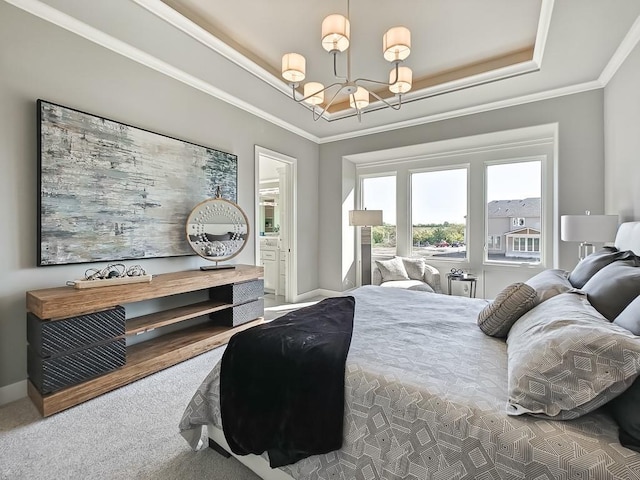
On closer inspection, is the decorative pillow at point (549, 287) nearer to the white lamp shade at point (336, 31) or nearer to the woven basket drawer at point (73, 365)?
the white lamp shade at point (336, 31)

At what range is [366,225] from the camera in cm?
440

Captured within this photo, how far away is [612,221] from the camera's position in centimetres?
238

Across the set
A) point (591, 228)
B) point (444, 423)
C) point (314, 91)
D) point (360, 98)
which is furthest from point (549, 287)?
point (314, 91)

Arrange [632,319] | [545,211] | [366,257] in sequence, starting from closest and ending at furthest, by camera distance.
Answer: [632,319], [545,211], [366,257]

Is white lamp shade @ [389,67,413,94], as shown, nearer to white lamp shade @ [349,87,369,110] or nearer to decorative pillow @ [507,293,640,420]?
white lamp shade @ [349,87,369,110]

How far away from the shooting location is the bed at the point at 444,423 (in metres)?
0.81

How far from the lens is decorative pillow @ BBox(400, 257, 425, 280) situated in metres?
4.32

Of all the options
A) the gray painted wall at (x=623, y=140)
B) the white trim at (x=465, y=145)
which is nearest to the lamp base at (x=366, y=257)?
the white trim at (x=465, y=145)

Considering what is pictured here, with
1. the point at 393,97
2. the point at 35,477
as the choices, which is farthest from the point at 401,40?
the point at 35,477

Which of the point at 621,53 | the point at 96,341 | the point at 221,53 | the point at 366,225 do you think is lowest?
the point at 96,341

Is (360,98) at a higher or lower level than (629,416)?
higher

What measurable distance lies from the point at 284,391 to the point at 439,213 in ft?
13.6

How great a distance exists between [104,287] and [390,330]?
2071mm

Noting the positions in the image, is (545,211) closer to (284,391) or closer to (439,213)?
(439,213)
